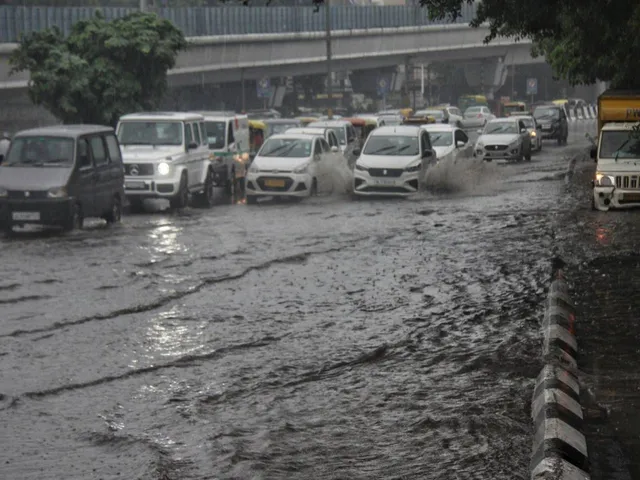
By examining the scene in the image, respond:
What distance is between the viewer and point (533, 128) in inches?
1890

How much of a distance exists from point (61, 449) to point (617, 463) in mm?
3478

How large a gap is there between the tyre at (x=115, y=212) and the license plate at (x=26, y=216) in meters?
2.37

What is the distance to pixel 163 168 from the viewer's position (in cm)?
2492

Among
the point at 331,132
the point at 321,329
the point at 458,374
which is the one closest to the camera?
the point at 458,374

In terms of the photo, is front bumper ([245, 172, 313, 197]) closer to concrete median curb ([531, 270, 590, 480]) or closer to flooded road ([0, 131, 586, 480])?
flooded road ([0, 131, 586, 480])

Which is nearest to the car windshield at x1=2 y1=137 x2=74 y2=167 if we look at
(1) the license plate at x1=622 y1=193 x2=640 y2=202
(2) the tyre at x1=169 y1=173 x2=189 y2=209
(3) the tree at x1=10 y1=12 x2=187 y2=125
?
(2) the tyre at x1=169 y1=173 x2=189 y2=209

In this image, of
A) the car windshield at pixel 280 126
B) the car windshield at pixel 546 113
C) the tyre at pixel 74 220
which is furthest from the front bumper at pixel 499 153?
the tyre at pixel 74 220

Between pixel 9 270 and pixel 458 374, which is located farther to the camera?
pixel 9 270

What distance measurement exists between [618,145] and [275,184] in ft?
28.0

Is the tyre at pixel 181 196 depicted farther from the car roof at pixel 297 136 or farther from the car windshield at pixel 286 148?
the car roof at pixel 297 136

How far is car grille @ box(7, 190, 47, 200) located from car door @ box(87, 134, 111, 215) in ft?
4.75

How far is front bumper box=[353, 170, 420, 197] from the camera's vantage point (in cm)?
2769

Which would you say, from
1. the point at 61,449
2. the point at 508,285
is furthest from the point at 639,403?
the point at 508,285

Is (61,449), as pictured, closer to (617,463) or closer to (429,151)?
(617,463)
